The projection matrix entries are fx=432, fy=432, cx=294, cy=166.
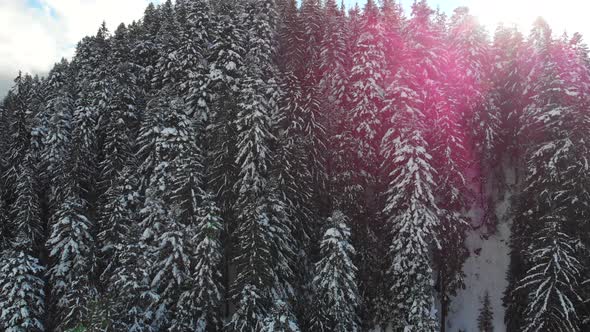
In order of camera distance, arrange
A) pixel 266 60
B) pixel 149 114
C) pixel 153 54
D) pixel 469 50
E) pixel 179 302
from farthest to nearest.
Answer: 1. pixel 153 54
2. pixel 266 60
3. pixel 469 50
4. pixel 149 114
5. pixel 179 302

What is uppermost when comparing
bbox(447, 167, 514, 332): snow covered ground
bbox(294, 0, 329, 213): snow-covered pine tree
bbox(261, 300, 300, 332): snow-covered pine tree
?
bbox(294, 0, 329, 213): snow-covered pine tree

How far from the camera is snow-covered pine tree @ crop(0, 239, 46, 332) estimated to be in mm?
33312

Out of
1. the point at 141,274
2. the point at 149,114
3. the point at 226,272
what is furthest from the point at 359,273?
the point at 149,114

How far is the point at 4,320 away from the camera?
33.3 meters

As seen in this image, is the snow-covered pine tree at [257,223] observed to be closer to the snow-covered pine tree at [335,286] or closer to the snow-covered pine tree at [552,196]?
the snow-covered pine tree at [335,286]

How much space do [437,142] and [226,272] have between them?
20.4 meters

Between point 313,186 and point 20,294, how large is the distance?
2456 cm

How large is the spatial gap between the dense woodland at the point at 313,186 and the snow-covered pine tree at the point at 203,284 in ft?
0.50

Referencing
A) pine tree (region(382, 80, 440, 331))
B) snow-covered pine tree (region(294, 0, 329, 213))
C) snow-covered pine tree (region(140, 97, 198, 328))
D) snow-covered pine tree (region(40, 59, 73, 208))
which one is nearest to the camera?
snow-covered pine tree (region(140, 97, 198, 328))

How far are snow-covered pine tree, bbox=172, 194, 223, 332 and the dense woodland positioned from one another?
15 centimetres

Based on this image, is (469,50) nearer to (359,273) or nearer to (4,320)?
(359,273)

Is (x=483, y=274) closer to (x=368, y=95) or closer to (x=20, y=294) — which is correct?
(x=368, y=95)

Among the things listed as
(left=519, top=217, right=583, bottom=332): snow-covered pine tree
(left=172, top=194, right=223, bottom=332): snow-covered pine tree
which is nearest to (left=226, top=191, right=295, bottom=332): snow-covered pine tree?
(left=172, top=194, right=223, bottom=332): snow-covered pine tree

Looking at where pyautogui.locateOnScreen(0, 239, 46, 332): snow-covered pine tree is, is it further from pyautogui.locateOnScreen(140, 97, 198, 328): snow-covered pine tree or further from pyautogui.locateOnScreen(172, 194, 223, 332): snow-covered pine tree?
pyautogui.locateOnScreen(172, 194, 223, 332): snow-covered pine tree
